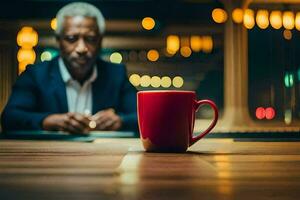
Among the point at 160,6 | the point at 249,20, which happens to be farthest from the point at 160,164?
the point at 249,20

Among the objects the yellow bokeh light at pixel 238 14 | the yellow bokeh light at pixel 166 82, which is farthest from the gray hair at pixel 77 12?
the yellow bokeh light at pixel 166 82

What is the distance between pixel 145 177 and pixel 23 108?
1832 mm

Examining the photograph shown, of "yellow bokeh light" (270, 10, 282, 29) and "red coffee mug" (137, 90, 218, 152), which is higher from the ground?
"yellow bokeh light" (270, 10, 282, 29)

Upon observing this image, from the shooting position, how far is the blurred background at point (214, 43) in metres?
6.93

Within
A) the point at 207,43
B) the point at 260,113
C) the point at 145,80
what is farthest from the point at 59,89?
the point at 145,80

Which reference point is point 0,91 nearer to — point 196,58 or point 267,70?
point 267,70

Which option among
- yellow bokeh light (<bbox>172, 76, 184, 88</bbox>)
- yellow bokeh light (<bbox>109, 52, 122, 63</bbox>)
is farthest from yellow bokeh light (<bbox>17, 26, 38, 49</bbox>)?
yellow bokeh light (<bbox>172, 76, 184, 88</bbox>)

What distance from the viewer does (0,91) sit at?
8156mm

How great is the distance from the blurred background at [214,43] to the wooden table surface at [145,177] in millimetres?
5135

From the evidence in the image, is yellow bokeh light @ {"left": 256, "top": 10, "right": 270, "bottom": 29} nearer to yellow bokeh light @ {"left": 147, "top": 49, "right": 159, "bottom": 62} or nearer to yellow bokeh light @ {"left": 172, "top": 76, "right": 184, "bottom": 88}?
yellow bokeh light @ {"left": 147, "top": 49, "right": 159, "bottom": 62}

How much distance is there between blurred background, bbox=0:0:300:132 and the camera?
6.93m

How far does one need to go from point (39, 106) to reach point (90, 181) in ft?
6.81

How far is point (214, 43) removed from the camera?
379 inches

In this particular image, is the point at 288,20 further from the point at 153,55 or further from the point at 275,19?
the point at 153,55
